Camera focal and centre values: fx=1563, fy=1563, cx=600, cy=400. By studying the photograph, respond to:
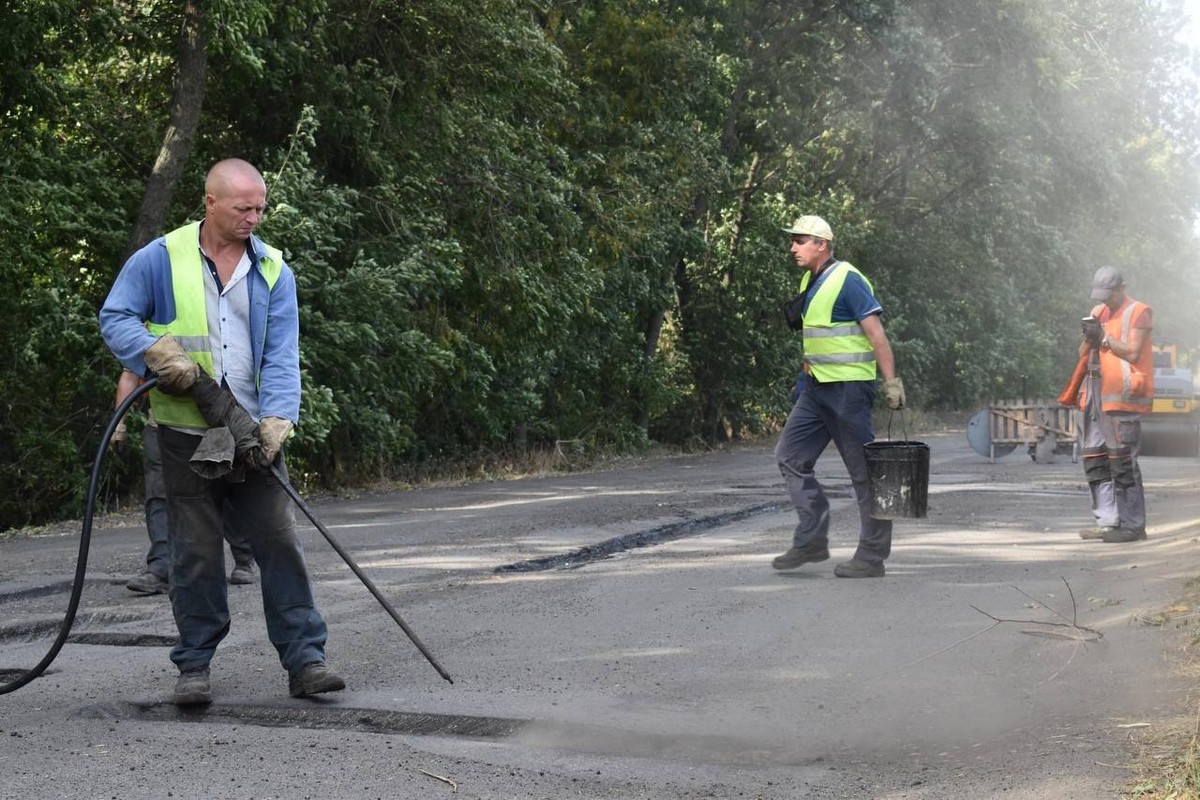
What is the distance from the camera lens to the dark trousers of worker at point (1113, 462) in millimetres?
10766

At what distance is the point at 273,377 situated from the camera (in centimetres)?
591

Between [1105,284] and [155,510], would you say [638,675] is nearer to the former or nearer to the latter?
[155,510]

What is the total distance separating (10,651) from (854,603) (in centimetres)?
407

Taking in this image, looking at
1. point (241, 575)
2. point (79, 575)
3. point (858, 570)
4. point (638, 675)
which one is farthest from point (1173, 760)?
point (241, 575)

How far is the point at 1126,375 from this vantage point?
35.0ft

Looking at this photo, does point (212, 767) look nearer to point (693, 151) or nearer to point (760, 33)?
point (693, 151)

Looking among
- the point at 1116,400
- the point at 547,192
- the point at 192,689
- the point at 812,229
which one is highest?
the point at 547,192

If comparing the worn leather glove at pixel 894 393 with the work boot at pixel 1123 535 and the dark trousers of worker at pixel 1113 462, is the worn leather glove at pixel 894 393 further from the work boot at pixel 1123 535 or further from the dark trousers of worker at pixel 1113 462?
the work boot at pixel 1123 535

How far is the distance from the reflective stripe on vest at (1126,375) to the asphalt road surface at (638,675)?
38.9 inches

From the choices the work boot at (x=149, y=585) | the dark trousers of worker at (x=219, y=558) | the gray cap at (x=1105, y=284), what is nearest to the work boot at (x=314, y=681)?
the dark trousers of worker at (x=219, y=558)

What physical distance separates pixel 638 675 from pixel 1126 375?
577 centimetres

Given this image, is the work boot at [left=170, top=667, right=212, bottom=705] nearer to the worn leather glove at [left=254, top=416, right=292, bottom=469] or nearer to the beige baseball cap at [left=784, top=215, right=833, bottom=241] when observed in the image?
the worn leather glove at [left=254, top=416, right=292, bottom=469]

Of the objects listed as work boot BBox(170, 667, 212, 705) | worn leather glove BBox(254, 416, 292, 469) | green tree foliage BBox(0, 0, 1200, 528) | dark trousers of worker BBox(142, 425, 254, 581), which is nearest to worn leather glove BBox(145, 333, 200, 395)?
worn leather glove BBox(254, 416, 292, 469)

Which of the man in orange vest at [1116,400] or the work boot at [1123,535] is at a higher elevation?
the man in orange vest at [1116,400]
